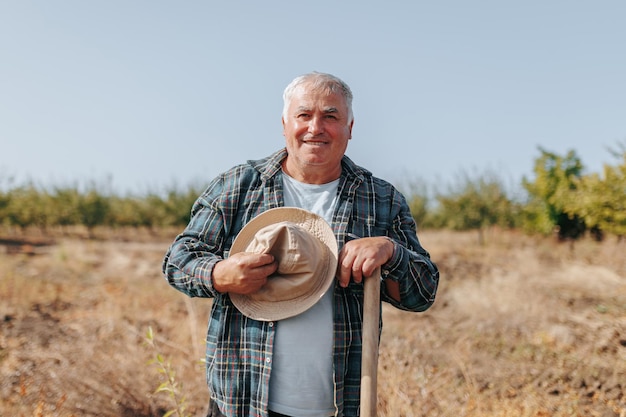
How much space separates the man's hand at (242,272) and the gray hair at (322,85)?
573mm

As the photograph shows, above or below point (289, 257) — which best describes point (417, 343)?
below

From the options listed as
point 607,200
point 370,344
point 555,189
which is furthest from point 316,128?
point 555,189

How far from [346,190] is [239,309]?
56 cm

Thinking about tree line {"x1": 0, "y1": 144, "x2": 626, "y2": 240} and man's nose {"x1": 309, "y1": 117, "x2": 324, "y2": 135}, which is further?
tree line {"x1": 0, "y1": 144, "x2": 626, "y2": 240}

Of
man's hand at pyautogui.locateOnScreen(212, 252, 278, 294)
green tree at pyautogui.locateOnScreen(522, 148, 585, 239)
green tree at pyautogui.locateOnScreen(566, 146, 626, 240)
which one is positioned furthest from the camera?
green tree at pyautogui.locateOnScreen(522, 148, 585, 239)

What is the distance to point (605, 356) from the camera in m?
5.44

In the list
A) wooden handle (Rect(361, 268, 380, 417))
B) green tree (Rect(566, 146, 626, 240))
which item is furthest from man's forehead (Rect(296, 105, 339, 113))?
green tree (Rect(566, 146, 626, 240))

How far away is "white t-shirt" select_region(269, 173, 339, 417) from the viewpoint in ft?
5.54

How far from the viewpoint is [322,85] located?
180 centimetres

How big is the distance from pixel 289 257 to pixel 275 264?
51 mm

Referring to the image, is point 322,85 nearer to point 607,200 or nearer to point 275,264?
point 275,264

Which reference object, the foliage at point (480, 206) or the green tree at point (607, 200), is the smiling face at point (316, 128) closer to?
the green tree at point (607, 200)

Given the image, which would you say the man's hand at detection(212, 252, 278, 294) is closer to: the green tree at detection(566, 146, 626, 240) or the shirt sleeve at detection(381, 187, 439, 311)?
the shirt sleeve at detection(381, 187, 439, 311)

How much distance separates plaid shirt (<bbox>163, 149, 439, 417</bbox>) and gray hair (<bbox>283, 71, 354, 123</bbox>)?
0.22 meters
